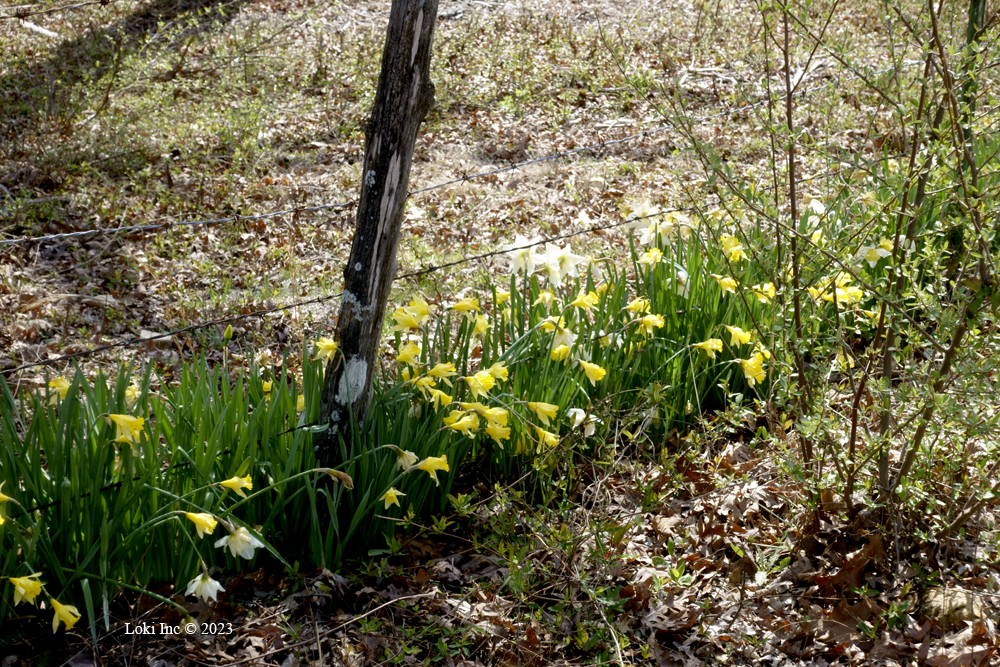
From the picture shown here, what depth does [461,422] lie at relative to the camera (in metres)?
2.40

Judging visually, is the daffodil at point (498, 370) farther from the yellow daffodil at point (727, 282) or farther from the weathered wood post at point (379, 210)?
the yellow daffodil at point (727, 282)

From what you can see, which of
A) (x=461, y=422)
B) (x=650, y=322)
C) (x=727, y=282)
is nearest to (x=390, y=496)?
(x=461, y=422)

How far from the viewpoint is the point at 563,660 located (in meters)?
2.17

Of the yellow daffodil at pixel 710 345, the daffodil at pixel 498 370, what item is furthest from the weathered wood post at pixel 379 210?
the yellow daffodil at pixel 710 345

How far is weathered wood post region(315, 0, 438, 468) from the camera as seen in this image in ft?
7.45

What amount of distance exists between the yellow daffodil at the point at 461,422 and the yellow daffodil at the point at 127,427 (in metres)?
0.89

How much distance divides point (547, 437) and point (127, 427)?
1271 mm

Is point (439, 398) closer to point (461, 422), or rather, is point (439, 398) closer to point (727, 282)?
point (461, 422)

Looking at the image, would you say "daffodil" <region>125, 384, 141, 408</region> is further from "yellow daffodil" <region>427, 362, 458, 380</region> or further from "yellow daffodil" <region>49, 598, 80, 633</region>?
"yellow daffodil" <region>427, 362, 458, 380</region>

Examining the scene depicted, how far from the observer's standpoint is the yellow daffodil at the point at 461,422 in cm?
241

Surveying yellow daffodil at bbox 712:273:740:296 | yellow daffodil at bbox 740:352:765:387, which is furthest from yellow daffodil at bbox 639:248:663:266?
yellow daffodil at bbox 740:352:765:387

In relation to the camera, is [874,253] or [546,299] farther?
[546,299]

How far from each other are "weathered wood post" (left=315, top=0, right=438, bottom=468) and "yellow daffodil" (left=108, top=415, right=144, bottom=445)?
0.59m

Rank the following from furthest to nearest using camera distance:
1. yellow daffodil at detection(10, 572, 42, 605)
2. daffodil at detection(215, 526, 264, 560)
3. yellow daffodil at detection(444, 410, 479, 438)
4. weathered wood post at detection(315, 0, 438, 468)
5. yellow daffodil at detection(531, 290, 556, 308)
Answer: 1. yellow daffodil at detection(531, 290, 556, 308)
2. yellow daffodil at detection(444, 410, 479, 438)
3. weathered wood post at detection(315, 0, 438, 468)
4. daffodil at detection(215, 526, 264, 560)
5. yellow daffodil at detection(10, 572, 42, 605)
